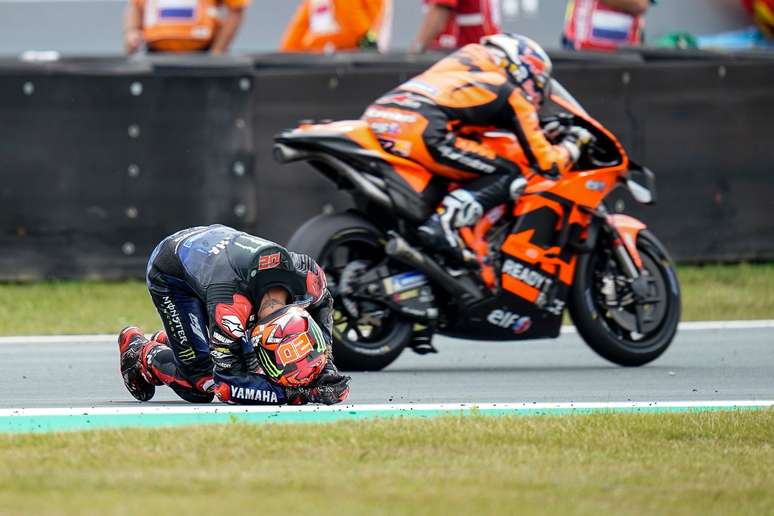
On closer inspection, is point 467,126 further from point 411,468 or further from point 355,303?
point 411,468

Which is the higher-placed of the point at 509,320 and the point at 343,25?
the point at 343,25

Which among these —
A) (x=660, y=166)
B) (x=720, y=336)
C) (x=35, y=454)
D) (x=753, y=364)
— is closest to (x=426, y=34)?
(x=660, y=166)

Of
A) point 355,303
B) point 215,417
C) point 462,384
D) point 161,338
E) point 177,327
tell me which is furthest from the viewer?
point 355,303

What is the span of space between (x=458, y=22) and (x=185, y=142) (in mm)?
2645

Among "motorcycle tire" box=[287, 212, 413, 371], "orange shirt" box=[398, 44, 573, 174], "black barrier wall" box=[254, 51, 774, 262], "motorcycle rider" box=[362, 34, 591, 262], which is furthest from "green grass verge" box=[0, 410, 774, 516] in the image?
"black barrier wall" box=[254, 51, 774, 262]

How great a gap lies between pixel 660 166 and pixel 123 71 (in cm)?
404

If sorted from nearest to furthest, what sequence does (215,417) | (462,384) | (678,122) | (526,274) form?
1. (215,417)
2. (462,384)
3. (526,274)
4. (678,122)

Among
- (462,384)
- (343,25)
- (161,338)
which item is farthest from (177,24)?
(161,338)

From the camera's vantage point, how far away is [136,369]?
805cm

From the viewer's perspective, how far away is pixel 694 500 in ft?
18.7

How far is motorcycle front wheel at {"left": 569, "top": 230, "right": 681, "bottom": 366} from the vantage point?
9.77 m

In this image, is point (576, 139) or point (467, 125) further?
point (576, 139)

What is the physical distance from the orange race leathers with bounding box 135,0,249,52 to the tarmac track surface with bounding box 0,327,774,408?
383cm

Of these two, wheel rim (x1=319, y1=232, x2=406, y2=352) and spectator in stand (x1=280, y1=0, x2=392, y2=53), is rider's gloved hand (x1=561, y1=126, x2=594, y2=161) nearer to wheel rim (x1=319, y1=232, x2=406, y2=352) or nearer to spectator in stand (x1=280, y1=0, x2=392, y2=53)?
wheel rim (x1=319, y1=232, x2=406, y2=352)
